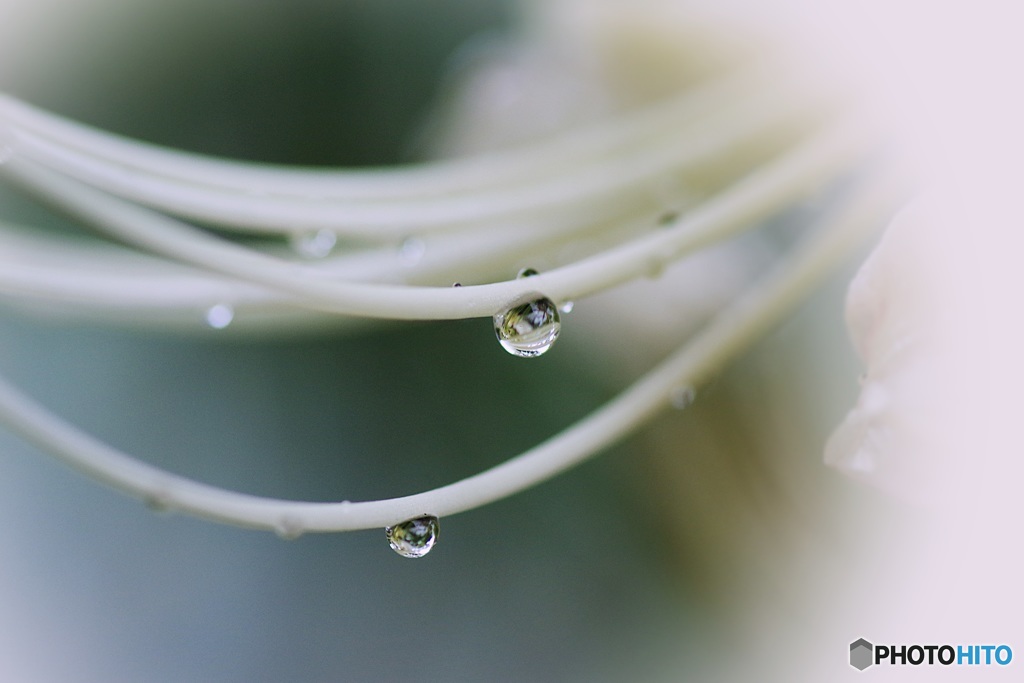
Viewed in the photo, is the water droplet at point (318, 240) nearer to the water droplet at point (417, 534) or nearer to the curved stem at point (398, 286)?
the curved stem at point (398, 286)

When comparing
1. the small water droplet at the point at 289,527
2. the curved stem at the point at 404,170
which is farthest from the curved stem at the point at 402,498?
the curved stem at the point at 404,170

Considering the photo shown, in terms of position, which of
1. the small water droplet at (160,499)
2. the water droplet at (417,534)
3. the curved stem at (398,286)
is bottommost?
the water droplet at (417,534)

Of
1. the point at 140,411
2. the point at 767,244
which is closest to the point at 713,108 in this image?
the point at 767,244

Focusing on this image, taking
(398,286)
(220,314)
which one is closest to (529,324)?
(398,286)

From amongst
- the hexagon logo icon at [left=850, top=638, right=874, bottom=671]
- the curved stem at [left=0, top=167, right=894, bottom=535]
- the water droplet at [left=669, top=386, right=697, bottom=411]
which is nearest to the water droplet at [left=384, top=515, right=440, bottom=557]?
the curved stem at [left=0, top=167, right=894, bottom=535]

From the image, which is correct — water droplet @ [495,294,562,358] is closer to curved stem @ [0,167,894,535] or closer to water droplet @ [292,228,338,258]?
curved stem @ [0,167,894,535]

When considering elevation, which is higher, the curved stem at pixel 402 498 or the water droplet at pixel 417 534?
the curved stem at pixel 402 498

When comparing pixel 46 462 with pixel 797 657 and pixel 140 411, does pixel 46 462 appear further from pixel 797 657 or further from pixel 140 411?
pixel 797 657

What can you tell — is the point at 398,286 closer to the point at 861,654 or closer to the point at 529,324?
the point at 529,324
